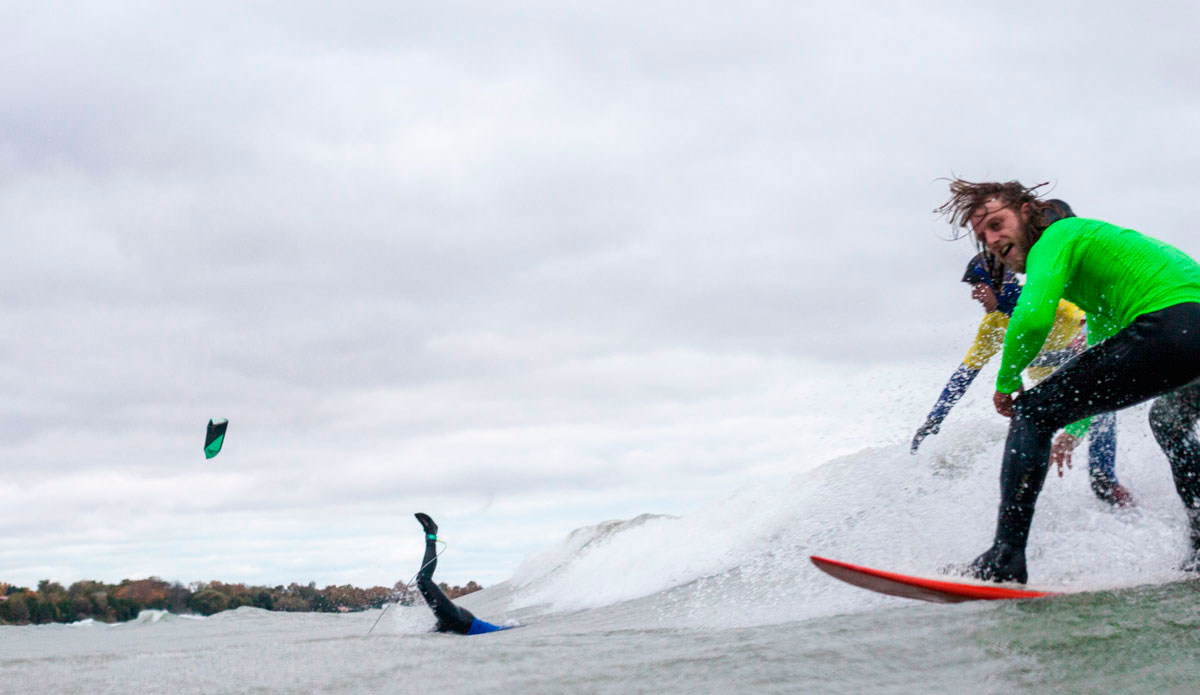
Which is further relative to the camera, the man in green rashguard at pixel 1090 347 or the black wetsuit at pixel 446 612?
the black wetsuit at pixel 446 612

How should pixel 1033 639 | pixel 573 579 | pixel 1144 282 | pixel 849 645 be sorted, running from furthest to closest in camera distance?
pixel 573 579, pixel 1144 282, pixel 849 645, pixel 1033 639

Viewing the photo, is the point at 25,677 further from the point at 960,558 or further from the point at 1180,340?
the point at 1180,340

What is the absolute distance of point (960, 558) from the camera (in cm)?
474

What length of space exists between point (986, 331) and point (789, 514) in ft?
11.0

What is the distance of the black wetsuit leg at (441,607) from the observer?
23.0ft

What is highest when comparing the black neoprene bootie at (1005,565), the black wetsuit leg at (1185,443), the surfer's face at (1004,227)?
the surfer's face at (1004,227)

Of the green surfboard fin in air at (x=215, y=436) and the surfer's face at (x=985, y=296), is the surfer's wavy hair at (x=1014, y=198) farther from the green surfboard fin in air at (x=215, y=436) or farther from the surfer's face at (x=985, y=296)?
the green surfboard fin in air at (x=215, y=436)

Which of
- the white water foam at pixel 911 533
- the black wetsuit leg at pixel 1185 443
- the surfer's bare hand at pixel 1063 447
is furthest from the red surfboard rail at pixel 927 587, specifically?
A: the surfer's bare hand at pixel 1063 447

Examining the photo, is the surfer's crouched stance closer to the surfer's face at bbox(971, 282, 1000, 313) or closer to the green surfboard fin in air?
the green surfboard fin in air

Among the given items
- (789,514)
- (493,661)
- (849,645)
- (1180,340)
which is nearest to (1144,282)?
(1180,340)

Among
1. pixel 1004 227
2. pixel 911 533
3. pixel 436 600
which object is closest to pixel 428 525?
pixel 436 600

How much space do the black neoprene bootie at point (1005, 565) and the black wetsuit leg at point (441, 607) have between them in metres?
4.23

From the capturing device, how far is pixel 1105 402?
3.55 meters

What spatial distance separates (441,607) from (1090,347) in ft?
16.9
